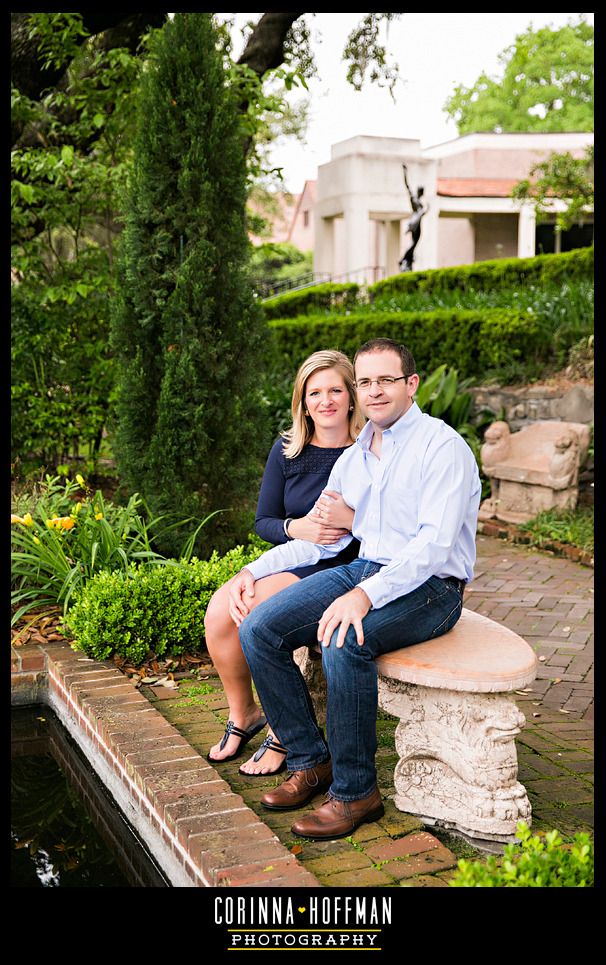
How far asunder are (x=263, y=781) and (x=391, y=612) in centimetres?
92

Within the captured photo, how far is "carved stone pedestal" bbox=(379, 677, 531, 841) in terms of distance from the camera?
2895 millimetres

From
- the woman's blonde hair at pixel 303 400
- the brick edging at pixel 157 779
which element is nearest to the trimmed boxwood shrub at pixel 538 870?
the brick edging at pixel 157 779

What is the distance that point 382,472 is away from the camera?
10.4ft

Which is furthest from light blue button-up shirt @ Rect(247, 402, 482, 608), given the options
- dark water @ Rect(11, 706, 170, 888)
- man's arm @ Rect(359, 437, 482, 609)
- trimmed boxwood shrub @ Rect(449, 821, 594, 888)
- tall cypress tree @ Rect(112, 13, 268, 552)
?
tall cypress tree @ Rect(112, 13, 268, 552)

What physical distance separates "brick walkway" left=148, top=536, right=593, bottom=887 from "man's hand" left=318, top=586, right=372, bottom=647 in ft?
2.10

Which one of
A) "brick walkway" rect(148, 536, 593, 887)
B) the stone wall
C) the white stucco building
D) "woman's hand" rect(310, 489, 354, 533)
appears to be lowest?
"brick walkway" rect(148, 536, 593, 887)

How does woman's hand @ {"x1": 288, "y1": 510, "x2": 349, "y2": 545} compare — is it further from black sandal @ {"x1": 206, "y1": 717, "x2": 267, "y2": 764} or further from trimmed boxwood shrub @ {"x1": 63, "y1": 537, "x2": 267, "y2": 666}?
trimmed boxwood shrub @ {"x1": 63, "y1": 537, "x2": 267, "y2": 666}

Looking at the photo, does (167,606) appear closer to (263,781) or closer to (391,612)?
(263,781)

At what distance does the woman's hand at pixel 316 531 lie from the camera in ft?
11.4

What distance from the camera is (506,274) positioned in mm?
14516

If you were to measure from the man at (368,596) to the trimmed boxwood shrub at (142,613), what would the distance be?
124cm

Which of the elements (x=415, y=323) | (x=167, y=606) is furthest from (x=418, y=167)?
(x=167, y=606)

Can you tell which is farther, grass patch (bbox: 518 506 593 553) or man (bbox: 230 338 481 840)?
grass patch (bbox: 518 506 593 553)
